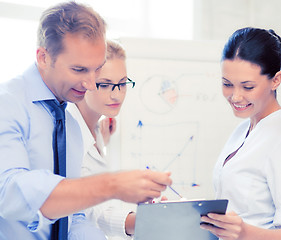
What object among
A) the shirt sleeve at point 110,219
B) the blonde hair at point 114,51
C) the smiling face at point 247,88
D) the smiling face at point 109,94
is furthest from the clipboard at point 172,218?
the blonde hair at point 114,51

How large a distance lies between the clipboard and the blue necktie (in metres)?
0.23

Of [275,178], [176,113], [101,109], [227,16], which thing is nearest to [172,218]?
[275,178]

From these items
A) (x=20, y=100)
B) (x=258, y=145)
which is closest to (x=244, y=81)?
(x=258, y=145)

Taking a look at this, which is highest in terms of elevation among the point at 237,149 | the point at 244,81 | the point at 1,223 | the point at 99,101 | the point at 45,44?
the point at 45,44

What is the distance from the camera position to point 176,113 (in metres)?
1.80

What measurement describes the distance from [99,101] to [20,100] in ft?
1.73

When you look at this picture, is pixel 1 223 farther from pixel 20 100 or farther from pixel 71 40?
pixel 71 40

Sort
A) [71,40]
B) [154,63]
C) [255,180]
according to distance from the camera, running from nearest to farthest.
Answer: [71,40], [255,180], [154,63]

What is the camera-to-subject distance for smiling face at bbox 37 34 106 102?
1.02 meters

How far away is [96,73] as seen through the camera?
3.65 ft

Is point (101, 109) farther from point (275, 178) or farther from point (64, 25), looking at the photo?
point (275, 178)

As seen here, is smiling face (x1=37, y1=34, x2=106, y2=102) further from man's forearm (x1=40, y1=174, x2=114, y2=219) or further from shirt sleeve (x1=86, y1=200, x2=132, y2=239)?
shirt sleeve (x1=86, y1=200, x2=132, y2=239)

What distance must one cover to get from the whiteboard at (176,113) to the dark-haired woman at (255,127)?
1.36ft

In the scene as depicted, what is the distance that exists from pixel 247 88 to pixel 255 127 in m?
0.17
